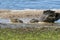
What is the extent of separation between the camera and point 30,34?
520 inches

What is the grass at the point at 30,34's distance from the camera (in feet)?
40.3

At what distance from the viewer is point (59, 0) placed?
131 ft

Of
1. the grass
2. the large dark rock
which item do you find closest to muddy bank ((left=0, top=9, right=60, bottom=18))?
the large dark rock

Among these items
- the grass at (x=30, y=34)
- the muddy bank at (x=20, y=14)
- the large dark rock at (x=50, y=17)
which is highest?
the grass at (x=30, y=34)

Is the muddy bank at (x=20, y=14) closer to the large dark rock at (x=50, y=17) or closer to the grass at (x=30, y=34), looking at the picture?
the large dark rock at (x=50, y=17)

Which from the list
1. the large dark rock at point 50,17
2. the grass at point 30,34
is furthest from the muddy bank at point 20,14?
the grass at point 30,34

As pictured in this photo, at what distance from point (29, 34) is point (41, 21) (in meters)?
6.52

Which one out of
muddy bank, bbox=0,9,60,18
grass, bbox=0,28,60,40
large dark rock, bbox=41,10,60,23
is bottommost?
muddy bank, bbox=0,9,60,18

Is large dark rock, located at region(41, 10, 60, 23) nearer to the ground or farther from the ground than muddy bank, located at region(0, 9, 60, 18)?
farther from the ground

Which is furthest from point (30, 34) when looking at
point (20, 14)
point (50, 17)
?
point (20, 14)

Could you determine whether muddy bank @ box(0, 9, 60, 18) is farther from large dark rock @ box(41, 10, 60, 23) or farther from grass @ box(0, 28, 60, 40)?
grass @ box(0, 28, 60, 40)

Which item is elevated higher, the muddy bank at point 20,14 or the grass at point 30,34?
the grass at point 30,34

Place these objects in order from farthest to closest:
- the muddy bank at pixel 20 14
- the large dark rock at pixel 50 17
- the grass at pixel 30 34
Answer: the muddy bank at pixel 20 14, the large dark rock at pixel 50 17, the grass at pixel 30 34

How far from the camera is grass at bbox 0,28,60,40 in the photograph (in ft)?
40.3
